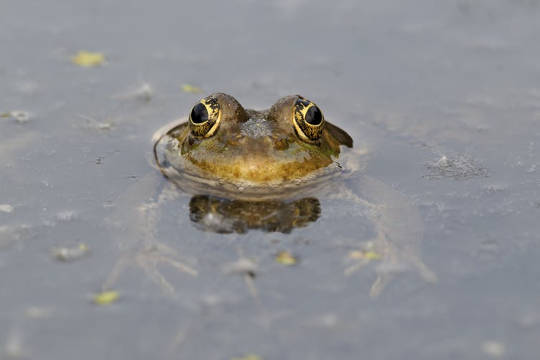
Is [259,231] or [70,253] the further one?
[259,231]

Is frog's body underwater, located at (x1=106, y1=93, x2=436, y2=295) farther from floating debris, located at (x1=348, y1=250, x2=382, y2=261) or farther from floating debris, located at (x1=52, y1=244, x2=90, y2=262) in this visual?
floating debris, located at (x1=52, y1=244, x2=90, y2=262)

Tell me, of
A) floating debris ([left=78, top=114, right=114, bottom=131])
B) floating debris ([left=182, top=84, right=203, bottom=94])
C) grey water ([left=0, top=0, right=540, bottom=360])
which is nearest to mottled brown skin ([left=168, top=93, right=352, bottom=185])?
grey water ([left=0, top=0, right=540, bottom=360])

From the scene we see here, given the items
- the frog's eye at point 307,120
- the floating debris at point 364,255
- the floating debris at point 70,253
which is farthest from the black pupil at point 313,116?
the floating debris at point 70,253

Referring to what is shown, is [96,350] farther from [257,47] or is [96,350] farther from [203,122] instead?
[257,47]

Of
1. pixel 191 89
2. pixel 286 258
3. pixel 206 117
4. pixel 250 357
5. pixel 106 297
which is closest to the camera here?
pixel 250 357

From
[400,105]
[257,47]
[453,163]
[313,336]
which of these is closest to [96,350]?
[313,336]

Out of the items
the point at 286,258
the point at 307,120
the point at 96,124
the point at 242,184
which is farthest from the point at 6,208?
the point at 307,120

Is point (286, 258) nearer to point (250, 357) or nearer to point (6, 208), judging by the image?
point (250, 357)
